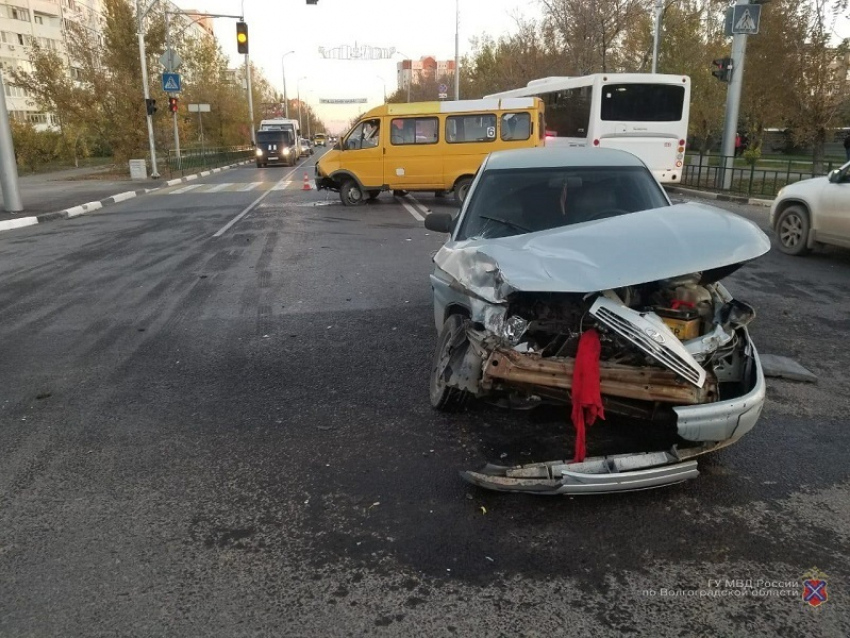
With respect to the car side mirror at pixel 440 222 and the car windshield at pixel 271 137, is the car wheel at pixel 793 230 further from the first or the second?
the car windshield at pixel 271 137

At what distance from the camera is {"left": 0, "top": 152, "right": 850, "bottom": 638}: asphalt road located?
2.66m

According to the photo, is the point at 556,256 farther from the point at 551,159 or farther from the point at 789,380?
the point at 789,380

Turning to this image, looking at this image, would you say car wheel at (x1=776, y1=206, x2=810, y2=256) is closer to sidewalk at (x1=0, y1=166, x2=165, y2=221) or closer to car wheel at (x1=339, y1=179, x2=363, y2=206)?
car wheel at (x1=339, y1=179, x2=363, y2=206)

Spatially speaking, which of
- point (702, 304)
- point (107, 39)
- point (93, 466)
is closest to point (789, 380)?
point (702, 304)

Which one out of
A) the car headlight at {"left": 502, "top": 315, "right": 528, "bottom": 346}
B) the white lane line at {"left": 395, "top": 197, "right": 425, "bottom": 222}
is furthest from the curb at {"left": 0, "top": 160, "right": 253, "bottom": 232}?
the car headlight at {"left": 502, "top": 315, "right": 528, "bottom": 346}

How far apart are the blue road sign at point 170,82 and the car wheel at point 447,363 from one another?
27.6 m

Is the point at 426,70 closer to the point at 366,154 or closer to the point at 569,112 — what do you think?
the point at 569,112

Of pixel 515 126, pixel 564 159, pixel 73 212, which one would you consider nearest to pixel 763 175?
pixel 515 126

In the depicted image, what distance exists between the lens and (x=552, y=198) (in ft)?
16.9

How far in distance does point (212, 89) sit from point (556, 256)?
2036 inches

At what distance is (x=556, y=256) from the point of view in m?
3.53

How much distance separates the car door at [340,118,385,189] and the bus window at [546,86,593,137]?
638 centimetres

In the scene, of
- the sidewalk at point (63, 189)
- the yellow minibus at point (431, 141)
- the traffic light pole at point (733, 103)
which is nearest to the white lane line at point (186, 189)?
the sidewalk at point (63, 189)

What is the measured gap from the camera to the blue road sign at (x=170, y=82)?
28078 millimetres
